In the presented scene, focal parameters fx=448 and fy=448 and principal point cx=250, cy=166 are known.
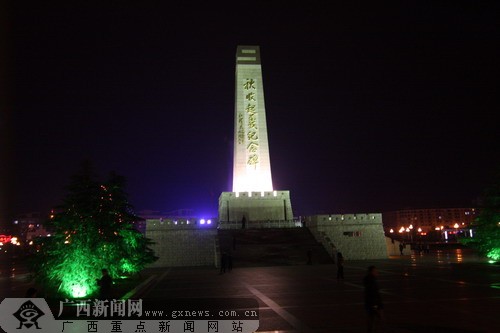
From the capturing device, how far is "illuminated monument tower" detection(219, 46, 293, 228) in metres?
34.8

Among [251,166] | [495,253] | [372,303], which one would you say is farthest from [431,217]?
[372,303]

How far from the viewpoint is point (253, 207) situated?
115 ft

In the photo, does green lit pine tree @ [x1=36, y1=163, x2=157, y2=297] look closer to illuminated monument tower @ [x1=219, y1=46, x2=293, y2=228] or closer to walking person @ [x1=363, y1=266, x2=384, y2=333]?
walking person @ [x1=363, y1=266, x2=384, y2=333]

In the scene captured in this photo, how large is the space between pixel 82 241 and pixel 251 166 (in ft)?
80.6

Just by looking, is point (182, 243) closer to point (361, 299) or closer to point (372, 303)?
point (361, 299)

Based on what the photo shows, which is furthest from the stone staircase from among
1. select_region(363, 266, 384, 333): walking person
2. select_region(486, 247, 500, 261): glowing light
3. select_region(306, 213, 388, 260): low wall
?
select_region(363, 266, 384, 333): walking person

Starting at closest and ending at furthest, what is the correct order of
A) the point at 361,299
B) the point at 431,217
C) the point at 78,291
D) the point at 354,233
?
the point at 361,299, the point at 78,291, the point at 354,233, the point at 431,217

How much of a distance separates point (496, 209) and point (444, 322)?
13.9 m

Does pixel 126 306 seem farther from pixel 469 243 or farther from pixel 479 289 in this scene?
pixel 469 243

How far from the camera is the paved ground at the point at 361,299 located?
7621 mm

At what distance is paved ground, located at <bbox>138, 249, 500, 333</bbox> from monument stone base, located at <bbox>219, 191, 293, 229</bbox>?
61.1 feet

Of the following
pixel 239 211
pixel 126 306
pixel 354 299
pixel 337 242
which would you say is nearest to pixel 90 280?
pixel 126 306

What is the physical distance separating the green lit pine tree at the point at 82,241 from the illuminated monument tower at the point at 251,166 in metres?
20.7

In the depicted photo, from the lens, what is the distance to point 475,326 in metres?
7.27
